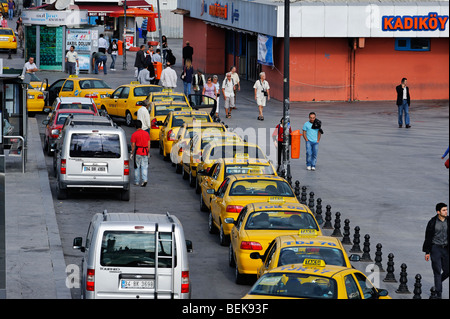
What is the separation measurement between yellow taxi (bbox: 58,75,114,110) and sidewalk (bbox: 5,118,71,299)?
9.33m

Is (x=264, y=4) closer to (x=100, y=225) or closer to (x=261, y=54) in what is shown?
(x=261, y=54)

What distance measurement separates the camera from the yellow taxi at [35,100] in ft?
130

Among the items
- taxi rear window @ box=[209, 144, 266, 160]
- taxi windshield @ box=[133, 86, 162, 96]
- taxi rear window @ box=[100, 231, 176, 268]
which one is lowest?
taxi rear window @ box=[100, 231, 176, 268]

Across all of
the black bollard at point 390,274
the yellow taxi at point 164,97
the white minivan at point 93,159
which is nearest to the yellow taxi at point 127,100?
the yellow taxi at point 164,97

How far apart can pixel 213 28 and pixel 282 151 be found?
88.8 ft

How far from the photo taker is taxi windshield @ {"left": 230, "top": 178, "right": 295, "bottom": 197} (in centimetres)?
2092

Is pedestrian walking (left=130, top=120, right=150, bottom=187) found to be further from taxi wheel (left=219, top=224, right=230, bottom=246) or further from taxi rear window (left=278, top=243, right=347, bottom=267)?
taxi rear window (left=278, top=243, right=347, bottom=267)

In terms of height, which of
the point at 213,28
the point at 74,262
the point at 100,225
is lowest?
the point at 74,262

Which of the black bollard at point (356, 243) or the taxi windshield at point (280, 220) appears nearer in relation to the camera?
the taxi windshield at point (280, 220)

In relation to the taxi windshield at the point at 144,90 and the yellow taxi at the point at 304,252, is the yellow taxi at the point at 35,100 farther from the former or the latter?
the yellow taxi at the point at 304,252

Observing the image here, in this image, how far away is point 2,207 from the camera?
16125mm

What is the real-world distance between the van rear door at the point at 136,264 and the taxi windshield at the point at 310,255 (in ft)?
5.94

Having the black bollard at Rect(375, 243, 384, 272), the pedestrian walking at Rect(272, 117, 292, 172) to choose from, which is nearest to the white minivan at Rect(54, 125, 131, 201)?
the pedestrian walking at Rect(272, 117, 292, 172)
